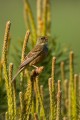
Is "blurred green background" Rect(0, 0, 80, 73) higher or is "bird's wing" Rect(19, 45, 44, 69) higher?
"blurred green background" Rect(0, 0, 80, 73)

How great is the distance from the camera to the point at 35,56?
4.34 meters

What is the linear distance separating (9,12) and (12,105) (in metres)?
12.1

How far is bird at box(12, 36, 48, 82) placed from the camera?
4117mm

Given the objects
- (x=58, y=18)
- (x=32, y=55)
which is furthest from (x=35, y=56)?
(x=58, y=18)

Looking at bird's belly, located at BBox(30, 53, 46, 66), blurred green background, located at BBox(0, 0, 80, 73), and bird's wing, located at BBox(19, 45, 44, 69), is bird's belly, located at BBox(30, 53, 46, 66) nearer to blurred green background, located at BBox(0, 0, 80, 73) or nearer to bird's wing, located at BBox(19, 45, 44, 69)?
bird's wing, located at BBox(19, 45, 44, 69)

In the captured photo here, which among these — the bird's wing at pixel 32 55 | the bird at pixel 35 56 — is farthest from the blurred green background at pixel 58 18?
the bird's wing at pixel 32 55

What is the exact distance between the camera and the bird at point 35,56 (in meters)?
4.12

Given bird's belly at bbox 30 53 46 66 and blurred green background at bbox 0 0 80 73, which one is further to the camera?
blurred green background at bbox 0 0 80 73

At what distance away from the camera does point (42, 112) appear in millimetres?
4098

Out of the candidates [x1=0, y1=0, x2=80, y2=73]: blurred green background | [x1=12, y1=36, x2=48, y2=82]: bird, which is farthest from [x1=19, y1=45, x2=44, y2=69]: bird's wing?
[x1=0, y1=0, x2=80, y2=73]: blurred green background

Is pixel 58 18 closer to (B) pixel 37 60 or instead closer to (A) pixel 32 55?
(B) pixel 37 60

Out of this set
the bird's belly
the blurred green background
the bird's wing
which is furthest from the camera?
the blurred green background

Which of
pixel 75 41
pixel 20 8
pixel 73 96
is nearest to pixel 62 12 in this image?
pixel 20 8

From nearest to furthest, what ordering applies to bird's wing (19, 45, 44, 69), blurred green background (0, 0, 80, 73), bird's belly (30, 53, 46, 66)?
bird's wing (19, 45, 44, 69) → bird's belly (30, 53, 46, 66) → blurred green background (0, 0, 80, 73)
